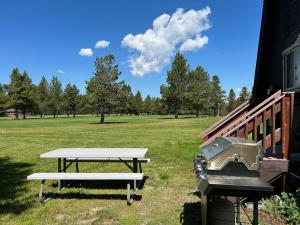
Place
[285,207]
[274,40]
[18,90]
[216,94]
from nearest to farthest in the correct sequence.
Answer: [285,207] → [274,40] → [18,90] → [216,94]

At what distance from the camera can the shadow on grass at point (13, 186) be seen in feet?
20.9

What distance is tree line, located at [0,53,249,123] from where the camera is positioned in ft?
141

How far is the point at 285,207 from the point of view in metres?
5.50

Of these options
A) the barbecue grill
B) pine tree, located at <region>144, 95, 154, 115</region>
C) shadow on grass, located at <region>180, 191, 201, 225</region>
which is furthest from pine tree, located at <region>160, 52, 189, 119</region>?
the barbecue grill

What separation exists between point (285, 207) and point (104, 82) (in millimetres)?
38752

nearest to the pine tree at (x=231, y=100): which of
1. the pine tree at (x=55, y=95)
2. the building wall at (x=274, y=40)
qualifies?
the pine tree at (x=55, y=95)

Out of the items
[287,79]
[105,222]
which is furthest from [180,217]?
[287,79]

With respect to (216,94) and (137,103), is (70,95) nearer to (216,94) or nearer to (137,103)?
(137,103)

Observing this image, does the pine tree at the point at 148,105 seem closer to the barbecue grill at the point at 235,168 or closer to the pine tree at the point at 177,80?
the pine tree at the point at 177,80

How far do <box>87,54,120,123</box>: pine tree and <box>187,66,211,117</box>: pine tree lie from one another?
24.1m

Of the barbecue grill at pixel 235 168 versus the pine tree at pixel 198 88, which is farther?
the pine tree at pixel 198 88

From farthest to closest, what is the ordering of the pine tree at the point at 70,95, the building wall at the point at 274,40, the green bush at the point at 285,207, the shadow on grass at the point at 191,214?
the pine tree at the point at 70,95
the building wall at the point at 274,40
the shadow on grass at the point at 191,214
the green bush at the point at 285,207

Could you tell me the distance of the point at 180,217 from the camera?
5.53 m

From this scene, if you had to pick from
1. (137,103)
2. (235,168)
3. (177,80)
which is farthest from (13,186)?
(137,103)
